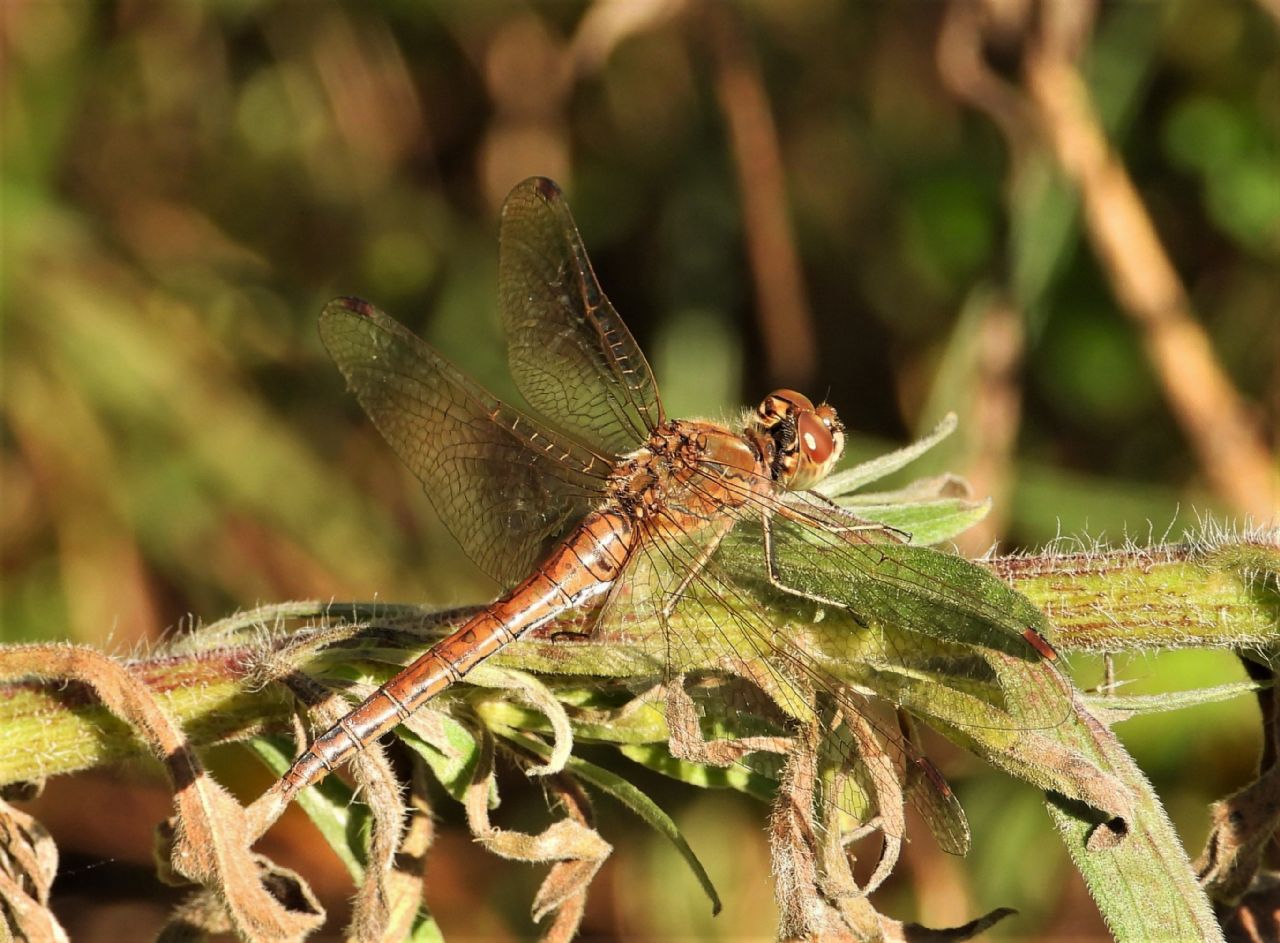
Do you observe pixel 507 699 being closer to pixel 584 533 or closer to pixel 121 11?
pixel 584 533

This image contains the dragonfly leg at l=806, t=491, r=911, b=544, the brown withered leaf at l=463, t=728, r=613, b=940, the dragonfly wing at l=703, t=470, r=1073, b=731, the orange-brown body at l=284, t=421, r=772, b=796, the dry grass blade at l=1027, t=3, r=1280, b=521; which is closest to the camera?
the dragonfly wing at l=703, t=470, r=1073, b=731

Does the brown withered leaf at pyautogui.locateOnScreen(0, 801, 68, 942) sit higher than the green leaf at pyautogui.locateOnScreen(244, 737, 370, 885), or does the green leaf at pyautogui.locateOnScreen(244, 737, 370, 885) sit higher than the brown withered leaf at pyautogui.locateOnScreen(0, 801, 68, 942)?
the green leaf at pyautogui.locateOnScreen(244, 737, 370, 885)

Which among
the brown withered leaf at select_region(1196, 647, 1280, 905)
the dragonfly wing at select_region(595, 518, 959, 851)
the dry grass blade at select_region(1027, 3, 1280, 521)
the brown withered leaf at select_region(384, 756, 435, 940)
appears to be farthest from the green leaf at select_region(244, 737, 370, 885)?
the dry grass blade at select_region(1027, 3, 1280, 521)

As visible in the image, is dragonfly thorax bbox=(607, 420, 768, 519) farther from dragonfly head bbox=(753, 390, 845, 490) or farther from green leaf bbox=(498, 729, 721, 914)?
green leaf bbox=(498, 729, 721, 914)

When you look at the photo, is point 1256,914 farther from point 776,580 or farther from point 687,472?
point 687,472

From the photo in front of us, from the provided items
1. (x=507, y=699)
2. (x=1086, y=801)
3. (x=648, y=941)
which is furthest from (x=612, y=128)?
(x=1086, y=801)

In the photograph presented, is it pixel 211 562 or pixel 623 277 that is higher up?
pixel 623 277

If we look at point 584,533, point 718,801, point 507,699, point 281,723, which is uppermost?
point 718,801

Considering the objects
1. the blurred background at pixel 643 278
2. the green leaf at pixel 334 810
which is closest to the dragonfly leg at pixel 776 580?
the green leaf at pixel 334 810
